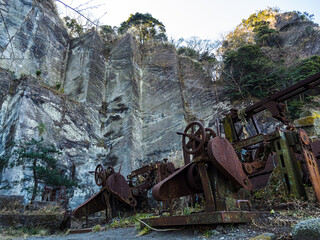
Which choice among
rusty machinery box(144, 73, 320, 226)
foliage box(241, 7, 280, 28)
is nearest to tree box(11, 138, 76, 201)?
rusty machinery box(144, 73, 320, 226)

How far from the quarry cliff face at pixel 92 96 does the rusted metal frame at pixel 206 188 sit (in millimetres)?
8639

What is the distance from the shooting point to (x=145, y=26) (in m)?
25.5

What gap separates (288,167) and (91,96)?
48.3ft

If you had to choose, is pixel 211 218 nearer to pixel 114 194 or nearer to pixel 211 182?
pixel 211 182

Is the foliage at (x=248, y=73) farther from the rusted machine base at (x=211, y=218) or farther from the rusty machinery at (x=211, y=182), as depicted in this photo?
the rusted machine base at (x=211, y=218)

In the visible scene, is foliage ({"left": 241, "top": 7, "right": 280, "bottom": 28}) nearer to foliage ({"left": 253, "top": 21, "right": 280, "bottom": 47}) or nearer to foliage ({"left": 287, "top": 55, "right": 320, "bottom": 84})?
foliage ({"left": 253, "top": 21, "right": 280, "bottom": 47})

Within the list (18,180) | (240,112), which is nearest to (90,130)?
(18,180)

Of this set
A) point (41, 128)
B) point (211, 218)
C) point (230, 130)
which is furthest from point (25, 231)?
point (41, 128)

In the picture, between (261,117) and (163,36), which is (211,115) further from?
(163,36)

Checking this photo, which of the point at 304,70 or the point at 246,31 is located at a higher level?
the point at 246,31

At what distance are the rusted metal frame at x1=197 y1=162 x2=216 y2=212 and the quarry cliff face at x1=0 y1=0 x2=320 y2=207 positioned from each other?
8639 millimetres

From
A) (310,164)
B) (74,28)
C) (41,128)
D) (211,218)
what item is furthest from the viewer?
(74,28)

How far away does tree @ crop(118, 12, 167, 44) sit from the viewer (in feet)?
80.9

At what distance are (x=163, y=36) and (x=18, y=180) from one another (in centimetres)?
2003
